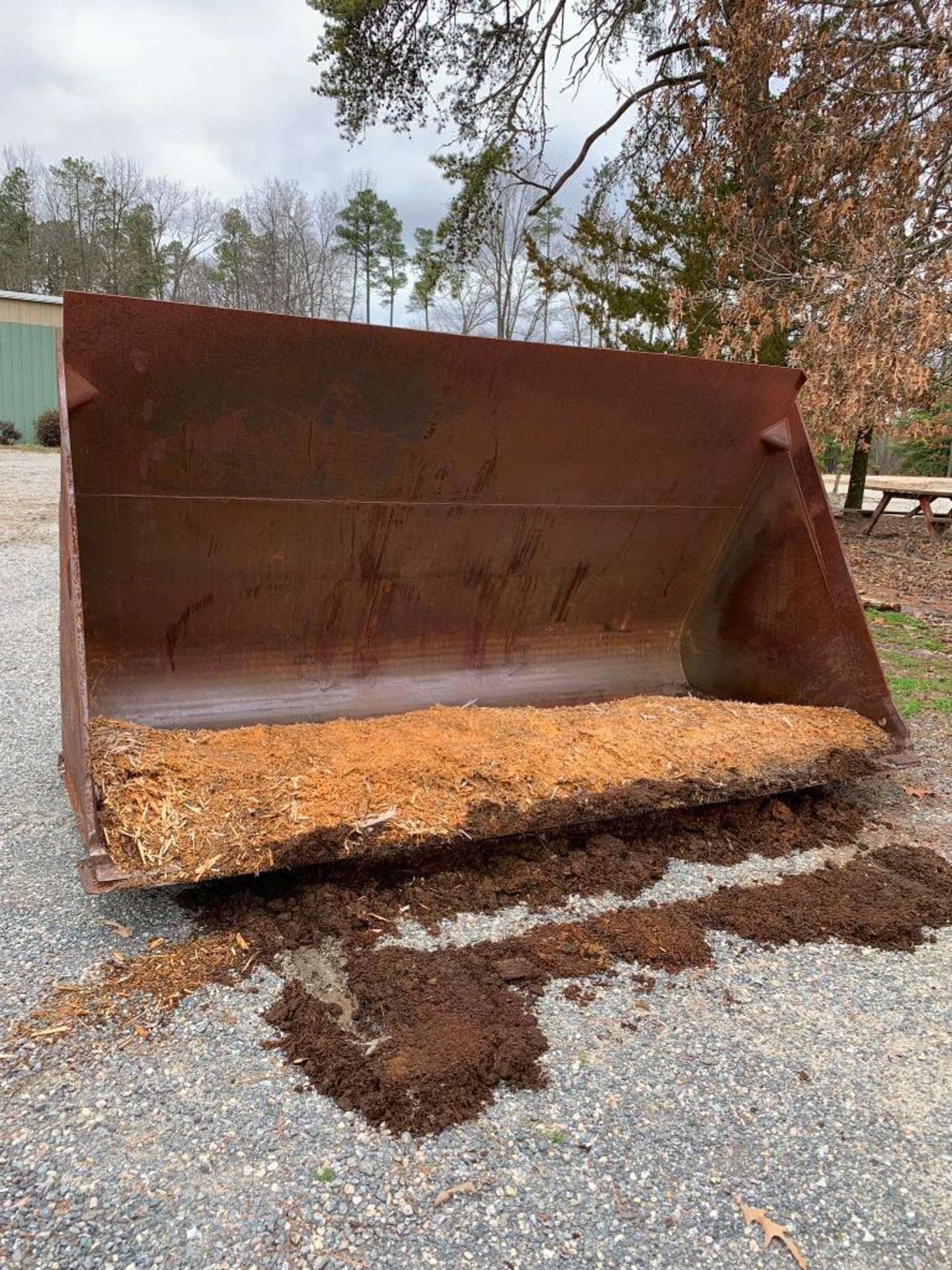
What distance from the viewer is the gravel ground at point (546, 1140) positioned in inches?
56.9

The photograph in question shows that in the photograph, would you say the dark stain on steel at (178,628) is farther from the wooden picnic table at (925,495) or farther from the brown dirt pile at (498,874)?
the wooden picnic table at (925,495)

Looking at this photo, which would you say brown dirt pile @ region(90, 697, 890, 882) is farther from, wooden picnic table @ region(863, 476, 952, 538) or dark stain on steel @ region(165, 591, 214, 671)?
wooden picnic table @ region(863, 476, 952, 538)

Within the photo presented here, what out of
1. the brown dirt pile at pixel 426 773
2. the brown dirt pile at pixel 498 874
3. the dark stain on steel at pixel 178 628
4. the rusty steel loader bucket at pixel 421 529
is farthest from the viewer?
the dark stain on steel at pixel 178 628

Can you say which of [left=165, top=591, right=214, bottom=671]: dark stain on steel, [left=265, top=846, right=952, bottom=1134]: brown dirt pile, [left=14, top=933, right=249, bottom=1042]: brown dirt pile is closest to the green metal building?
[left=165, top=591, right=214, bottom=671]: dark stain on steel

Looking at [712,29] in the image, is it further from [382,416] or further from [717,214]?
[382,416]

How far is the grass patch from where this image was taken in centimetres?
472

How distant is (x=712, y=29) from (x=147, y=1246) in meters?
9.39

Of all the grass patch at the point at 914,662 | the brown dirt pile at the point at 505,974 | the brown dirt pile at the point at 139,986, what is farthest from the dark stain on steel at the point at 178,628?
the grass patch at the point at 914,662

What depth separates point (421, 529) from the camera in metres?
3.50

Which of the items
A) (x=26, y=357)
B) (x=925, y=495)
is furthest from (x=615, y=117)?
(x=26, y=357)

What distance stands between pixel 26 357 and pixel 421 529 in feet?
70.7

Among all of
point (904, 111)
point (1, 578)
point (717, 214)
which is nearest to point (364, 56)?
point (717, 214)

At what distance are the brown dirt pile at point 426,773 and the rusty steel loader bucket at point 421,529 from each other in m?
0.28

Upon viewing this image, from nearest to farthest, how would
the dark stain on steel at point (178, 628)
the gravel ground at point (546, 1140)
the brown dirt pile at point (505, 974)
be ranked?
the gravel ground at point (546, 1140)
the brown dirt pile at point (505, 974)
the dark stain on steel at point (178, 628)
